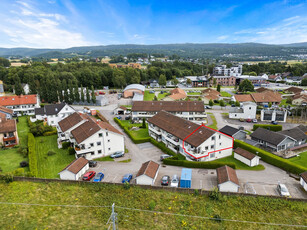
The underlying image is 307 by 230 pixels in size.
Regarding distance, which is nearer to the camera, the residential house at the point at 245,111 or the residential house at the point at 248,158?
the residential house at the point at 248,158

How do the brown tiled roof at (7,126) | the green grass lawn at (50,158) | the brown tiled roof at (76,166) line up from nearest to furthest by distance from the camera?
the brown tiled roof at (76,166) → the green grass lawn at (50,158) → the brown tiled roof at (7,126)

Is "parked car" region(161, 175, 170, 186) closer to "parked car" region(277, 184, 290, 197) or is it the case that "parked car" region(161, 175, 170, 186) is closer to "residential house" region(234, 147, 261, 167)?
"residential house" region(234, 147, 261, 167)

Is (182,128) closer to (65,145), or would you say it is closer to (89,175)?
(89,175)

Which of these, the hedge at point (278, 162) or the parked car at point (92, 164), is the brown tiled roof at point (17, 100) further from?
the hedge at point (278, 162)

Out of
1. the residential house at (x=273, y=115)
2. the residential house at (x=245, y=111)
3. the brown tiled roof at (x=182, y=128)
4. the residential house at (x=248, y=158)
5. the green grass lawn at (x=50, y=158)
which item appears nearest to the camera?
the green grass lawn at (x=50, y=158)

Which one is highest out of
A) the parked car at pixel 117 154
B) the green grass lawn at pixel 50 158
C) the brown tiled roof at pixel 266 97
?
the brown tiled roof at pixel 266 97

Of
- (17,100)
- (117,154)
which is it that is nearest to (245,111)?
(117,154)

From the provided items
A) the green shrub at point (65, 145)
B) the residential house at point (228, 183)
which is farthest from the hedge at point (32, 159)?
the residential house at point (228, 183)

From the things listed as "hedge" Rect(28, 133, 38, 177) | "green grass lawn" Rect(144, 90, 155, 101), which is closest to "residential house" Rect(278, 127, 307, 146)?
"hedge" Rect(28, 133, 38, 177)
